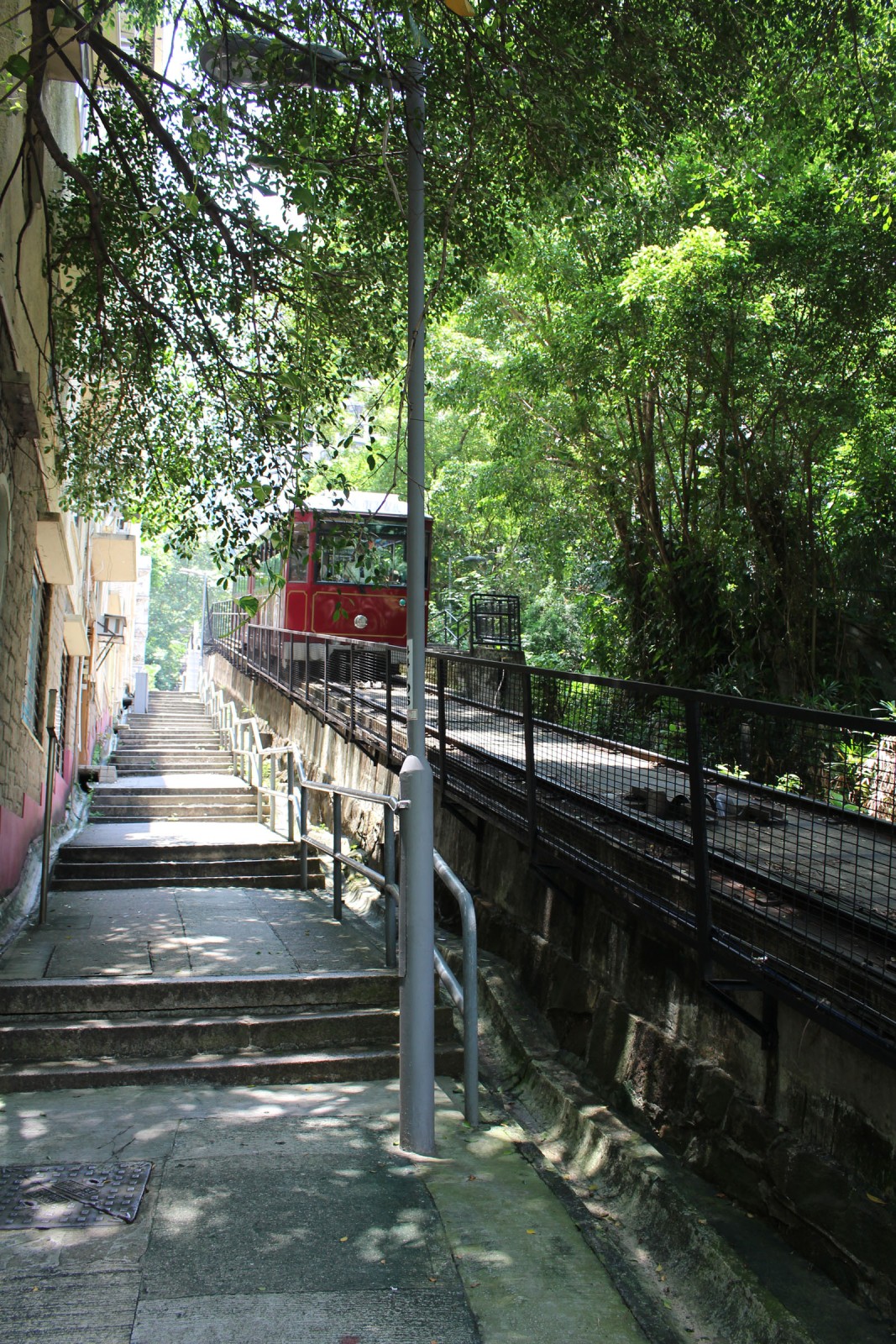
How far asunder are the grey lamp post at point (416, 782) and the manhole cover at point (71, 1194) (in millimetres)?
1153

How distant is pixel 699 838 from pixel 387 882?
92.3 inches

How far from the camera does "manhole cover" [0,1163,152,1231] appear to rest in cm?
384

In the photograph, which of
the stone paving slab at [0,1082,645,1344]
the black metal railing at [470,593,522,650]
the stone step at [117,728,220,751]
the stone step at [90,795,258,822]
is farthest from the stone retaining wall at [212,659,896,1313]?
the black metal railing at [470,593,522,650]

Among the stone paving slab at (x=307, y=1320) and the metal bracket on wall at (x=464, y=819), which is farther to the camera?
the metal bracket on wall at (x=464, y=819)

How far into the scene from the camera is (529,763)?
6.51 metres

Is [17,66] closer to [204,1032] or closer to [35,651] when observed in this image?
[204,1032]

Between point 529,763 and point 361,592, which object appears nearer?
point 529,763

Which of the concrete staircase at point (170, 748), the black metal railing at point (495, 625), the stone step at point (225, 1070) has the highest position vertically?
the black metal railing at point (495, 625)

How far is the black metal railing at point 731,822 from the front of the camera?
3873 mm

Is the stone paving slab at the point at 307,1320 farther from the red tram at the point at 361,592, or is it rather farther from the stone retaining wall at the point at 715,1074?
the red tram at the point at 361,592

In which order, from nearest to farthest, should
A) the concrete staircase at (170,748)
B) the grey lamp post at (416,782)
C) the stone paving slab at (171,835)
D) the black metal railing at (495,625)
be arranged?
the grey lamp post at (416,782), the stone paving slab at (171,835), the concrete staircase at (170,748), the black metal railing at (495,625)

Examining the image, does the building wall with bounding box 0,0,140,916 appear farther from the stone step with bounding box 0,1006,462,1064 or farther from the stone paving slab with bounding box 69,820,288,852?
the stone step with bounding box 0,1006,462,1064

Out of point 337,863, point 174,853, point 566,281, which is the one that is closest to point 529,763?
point 337,863

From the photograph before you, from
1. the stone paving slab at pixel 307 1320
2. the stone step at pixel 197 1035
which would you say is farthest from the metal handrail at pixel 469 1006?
the stone paving slab at pixel 307 1320
